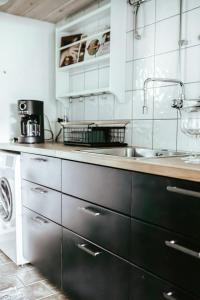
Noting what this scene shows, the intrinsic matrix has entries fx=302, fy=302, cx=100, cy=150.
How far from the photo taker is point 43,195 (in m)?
1.81

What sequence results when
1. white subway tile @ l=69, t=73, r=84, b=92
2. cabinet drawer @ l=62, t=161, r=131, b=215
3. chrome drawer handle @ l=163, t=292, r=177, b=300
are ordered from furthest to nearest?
white subway tile @ l=69, t=73, r=84, b=92
cabinet drawer @ l=62, t=161, r=131, b=215
chrome drawer handle @ l=163, t=292, r=177, b=300

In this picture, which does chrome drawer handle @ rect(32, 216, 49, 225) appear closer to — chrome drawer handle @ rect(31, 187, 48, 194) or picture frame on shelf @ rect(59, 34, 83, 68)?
chrome drawer handle @ rect(31, 187, 48, 194)

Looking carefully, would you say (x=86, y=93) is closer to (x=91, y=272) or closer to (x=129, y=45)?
(x=129, y=45)

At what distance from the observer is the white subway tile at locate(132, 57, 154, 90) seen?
6.35 ft

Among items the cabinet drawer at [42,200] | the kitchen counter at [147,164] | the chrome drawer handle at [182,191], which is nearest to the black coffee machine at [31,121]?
the cabinet drawer at [42,200]

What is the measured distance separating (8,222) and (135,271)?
1271mm

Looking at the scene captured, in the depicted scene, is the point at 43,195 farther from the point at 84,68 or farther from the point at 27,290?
the point at 84,68

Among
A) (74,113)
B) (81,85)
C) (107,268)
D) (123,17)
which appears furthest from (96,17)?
(107,268)

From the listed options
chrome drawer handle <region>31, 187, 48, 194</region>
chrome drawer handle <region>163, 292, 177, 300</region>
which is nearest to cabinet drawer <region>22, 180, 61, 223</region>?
chrome drawer handle <region>31, 187, 48, 194</region>

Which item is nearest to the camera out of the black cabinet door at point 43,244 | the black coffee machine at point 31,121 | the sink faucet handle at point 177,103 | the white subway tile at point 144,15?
the sink faucet handle at point 177,103

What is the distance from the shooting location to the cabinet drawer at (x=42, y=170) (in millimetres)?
1665

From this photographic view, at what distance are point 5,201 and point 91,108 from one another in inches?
39.3

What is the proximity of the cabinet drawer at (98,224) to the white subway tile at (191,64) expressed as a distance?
89 centimetres

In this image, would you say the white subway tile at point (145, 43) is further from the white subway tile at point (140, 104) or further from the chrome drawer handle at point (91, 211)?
the chrome drawer handle at point (91, 211)
